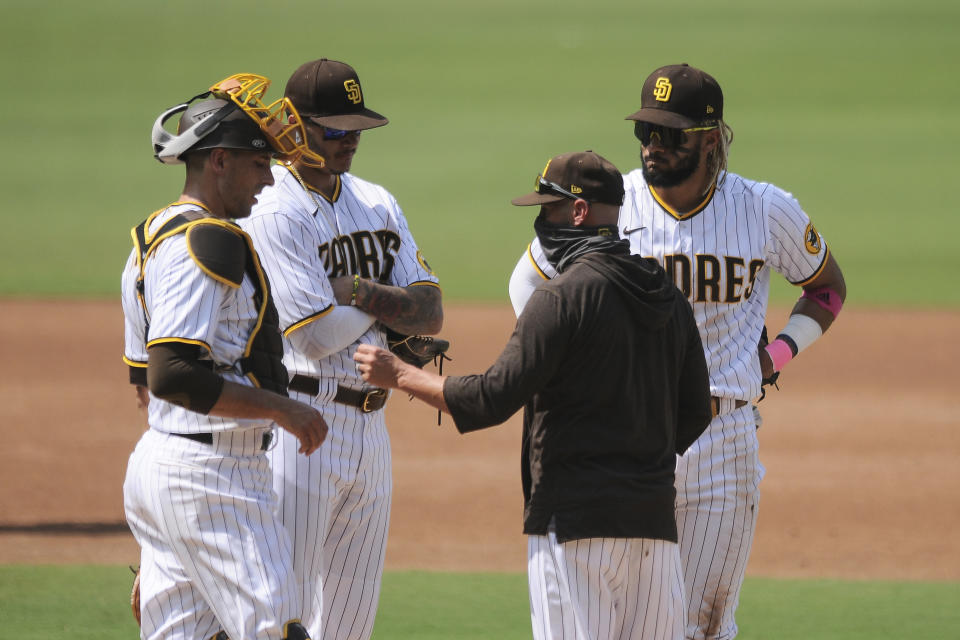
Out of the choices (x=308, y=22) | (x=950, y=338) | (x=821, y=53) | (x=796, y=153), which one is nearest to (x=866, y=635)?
(x=950, y=338)

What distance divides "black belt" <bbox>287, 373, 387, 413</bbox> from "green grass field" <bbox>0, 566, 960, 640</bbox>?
5.71 ft

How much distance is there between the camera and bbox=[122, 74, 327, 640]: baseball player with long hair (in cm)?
340

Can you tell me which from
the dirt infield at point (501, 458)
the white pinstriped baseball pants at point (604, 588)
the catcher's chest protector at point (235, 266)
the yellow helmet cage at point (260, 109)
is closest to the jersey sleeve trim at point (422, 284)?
the yellow helmet cage at point (260, 109)

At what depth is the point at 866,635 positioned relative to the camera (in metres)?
5.80

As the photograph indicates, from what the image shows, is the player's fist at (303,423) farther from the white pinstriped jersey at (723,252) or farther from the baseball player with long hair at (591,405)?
the white pinstriped jersey at (723,252)

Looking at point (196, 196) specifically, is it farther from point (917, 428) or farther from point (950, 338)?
point (950, 338)

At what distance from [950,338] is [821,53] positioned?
18818mm

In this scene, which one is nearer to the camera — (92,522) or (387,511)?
(387,511)

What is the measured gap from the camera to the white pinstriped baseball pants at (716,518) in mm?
4301

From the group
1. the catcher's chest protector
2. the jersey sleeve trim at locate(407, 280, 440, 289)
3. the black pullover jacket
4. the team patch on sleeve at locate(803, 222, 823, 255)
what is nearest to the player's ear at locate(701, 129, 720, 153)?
the team patch on sleeve at locate(803, 222, 823, 255)

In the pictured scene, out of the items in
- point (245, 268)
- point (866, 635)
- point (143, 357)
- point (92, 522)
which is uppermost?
point (245, 268)

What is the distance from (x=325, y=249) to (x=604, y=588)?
1.55 meters

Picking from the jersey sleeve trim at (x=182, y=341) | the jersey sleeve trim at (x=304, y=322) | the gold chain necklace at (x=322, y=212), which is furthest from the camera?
the gold chain necklace at (x=322, y=212)

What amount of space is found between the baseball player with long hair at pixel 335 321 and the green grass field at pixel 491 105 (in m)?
11.8
